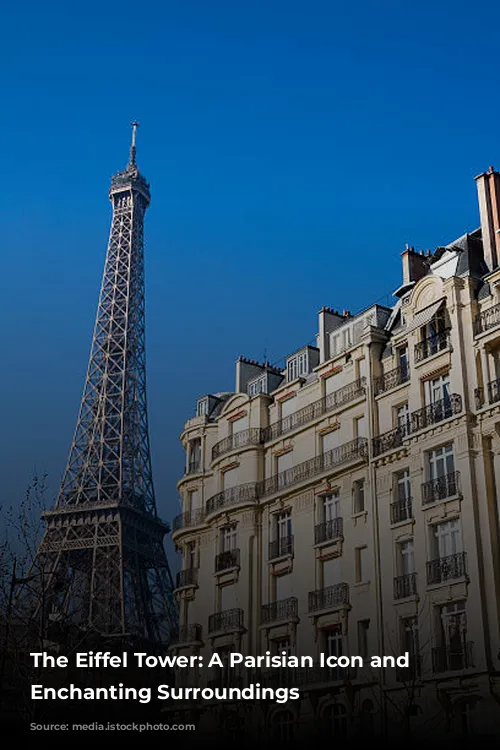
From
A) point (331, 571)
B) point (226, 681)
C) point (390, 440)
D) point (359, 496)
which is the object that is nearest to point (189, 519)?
point (226, 681)

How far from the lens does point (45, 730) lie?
130ft

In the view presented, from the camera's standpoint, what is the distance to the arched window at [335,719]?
31950 millimetres

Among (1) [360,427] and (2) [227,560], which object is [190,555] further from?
(1) [360,427]

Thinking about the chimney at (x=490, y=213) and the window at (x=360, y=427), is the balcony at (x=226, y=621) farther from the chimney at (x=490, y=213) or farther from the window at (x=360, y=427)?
the chimney at (x=490, y=213)

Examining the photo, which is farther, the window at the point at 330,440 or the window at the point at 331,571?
the window at the point at 330,440

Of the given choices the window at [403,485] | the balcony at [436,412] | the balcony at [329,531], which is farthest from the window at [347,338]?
the balcony at [329,531]

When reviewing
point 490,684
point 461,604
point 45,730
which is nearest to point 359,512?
point 461,604

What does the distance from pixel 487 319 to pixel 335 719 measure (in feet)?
45.8

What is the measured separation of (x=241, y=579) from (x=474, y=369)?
507 inches

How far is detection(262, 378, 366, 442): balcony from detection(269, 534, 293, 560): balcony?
4275mm

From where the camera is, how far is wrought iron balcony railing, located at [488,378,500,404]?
98.1ft

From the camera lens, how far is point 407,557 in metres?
31.7

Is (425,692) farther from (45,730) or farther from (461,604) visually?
(45,730)

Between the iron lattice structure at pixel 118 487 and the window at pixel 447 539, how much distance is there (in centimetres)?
3583
